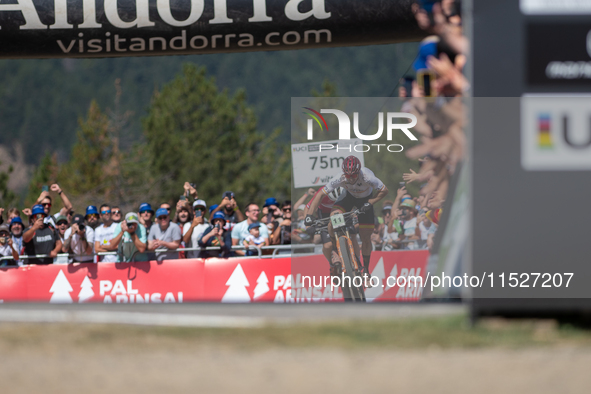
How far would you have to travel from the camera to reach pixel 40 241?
34.7 feet

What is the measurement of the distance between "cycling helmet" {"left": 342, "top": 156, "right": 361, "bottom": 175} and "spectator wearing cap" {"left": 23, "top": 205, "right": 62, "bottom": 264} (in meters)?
4.61

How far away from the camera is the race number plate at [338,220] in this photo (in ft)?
26.3

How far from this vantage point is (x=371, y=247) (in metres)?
8.20

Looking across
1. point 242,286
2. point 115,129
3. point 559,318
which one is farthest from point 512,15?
point 115,129

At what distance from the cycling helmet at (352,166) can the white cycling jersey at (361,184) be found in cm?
5

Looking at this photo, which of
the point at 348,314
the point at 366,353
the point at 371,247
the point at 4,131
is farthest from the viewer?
the point at 4,131

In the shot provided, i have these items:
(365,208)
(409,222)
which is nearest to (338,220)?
(365,208)

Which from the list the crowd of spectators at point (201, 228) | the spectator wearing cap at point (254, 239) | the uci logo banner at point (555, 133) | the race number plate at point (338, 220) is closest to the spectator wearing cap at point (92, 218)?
the crowd of spectators at point (201, 228)

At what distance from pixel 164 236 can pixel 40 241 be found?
5.90 feet

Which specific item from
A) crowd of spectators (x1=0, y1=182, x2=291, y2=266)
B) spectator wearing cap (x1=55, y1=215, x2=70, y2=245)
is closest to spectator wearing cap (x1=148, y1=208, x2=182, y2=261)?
crowd of spectators (x1=0, y1=182, x2=291, y2=266)

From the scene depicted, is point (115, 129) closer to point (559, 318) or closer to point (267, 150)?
point (267, 150)

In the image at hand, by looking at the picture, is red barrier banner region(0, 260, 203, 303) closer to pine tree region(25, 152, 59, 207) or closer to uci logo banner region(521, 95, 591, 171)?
uci logo banner region(521, 95, 591, 171)

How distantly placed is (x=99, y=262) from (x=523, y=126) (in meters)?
6.68

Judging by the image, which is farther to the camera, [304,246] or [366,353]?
[304,246]
